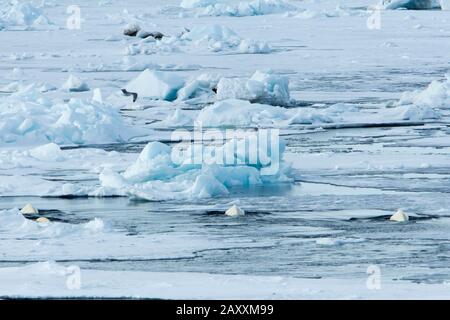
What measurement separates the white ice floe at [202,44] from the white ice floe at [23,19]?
7267mm

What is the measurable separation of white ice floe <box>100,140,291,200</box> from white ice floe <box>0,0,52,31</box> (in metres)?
24.0

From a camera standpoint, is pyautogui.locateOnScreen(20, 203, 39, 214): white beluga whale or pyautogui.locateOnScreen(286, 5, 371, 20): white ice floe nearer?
pyautogui.locateOnScreen(20, 203, 39, 214): white beluga whale

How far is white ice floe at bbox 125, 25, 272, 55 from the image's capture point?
25547 millimetres

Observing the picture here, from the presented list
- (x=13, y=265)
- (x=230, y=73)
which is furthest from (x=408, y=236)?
(x=230, y=73)

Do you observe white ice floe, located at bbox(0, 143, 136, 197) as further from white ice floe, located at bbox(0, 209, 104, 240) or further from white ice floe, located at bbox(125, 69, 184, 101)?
white ice floe, located at bbox(125, 69, 184, 101)

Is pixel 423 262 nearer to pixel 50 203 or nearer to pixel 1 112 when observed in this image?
pixel 50 203

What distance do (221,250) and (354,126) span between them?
21.4 ft

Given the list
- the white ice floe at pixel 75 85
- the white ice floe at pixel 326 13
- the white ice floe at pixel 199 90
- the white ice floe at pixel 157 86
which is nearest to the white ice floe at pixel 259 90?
the white ice floe at pixel 199 90

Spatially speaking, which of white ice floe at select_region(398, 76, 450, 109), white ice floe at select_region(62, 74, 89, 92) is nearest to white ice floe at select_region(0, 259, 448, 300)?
white ice floe at select_region(398, 76, 450, 109)

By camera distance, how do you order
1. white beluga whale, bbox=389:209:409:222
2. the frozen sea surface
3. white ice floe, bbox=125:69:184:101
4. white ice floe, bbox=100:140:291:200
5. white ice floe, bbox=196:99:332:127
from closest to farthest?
the frozen sea surface → white beluga whale, bbox=389:209:409:222 → white ice floe, bbox=100:140:291:200 → white ice floe, bbox=196:99:332:127 → white ice floe, bbox=125:69:184:101

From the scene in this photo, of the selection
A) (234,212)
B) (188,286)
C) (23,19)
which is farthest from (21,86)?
(23,19)

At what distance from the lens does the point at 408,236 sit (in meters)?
8.32

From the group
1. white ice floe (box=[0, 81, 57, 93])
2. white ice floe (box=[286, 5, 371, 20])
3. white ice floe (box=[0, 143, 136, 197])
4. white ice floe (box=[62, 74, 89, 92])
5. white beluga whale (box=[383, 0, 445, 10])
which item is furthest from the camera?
white beluga whale (box=[383, 0, 445, 10])

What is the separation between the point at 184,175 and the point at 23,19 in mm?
25795
